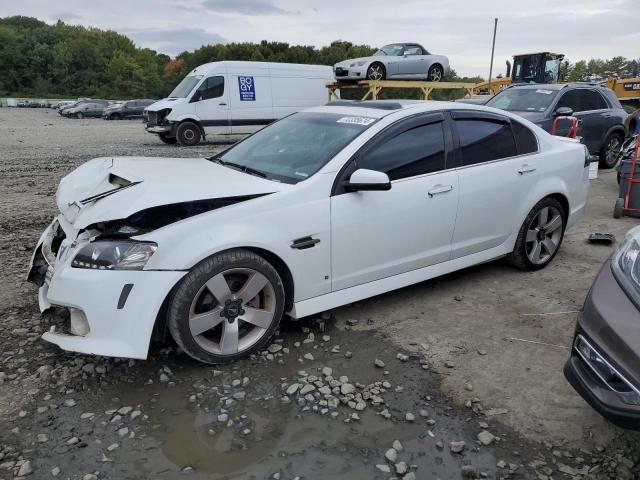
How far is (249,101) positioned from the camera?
53.7 feet

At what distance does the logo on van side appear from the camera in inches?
633

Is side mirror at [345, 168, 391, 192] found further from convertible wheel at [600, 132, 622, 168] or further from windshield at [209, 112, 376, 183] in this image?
convertible wheel at [600, 132, 622, 168]

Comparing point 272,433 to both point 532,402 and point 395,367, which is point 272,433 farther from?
point 532,402

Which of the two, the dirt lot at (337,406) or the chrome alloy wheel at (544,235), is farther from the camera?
the chrome alloy wheel at (544,235)

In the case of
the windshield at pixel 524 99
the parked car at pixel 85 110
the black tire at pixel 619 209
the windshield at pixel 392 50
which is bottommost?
the parked car at pixel 85 110

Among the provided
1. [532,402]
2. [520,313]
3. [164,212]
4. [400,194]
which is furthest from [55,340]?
[520,313]

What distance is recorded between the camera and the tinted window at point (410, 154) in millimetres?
3617

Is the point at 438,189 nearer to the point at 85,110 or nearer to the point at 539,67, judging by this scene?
the point at 539,67

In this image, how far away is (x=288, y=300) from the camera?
11.1 feet

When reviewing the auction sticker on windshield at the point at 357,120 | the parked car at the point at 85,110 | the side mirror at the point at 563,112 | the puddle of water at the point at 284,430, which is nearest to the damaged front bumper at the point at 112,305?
the puddle of water at the point at 284,430

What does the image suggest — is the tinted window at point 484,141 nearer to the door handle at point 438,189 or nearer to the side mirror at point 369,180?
the door handle at point 438,189

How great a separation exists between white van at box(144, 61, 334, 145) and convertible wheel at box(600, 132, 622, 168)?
391 inches

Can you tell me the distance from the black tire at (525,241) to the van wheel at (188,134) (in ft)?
41.9

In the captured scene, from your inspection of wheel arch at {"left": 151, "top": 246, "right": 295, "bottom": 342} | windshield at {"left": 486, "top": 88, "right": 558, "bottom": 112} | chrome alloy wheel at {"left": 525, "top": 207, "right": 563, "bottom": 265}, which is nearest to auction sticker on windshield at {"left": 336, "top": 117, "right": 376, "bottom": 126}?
wheel arch at {"left": 151, "top": 246, "right": 295, "bottom": 342}
